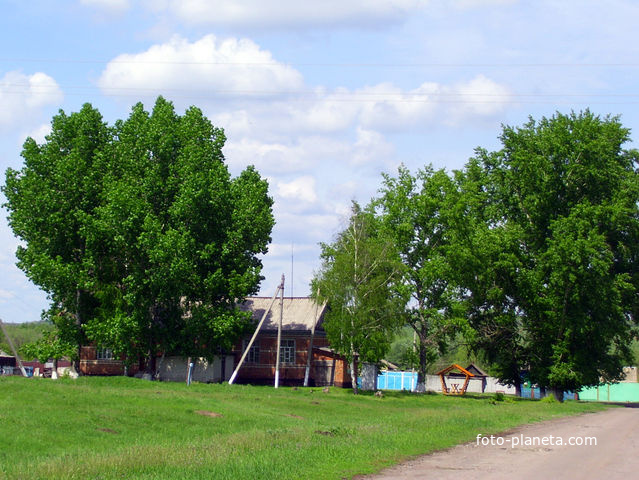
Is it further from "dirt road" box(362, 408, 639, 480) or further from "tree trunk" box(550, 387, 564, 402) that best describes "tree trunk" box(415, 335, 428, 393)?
"dirt road" box(362, 408, 639, 480)

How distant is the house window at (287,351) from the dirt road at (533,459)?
34.1 m

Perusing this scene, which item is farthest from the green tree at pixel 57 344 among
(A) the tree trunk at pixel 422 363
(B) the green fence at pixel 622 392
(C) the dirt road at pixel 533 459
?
(B) the green fence at pixel 622 392

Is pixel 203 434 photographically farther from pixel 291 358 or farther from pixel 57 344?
A: pixel 291 358

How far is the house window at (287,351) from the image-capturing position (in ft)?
188

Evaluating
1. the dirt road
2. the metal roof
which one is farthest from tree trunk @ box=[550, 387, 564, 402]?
the dirt road

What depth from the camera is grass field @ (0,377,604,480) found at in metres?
14.8

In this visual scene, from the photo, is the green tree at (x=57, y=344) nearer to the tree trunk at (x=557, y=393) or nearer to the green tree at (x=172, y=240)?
the green tree at (x=172, y=240)

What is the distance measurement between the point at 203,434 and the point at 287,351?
34.7m

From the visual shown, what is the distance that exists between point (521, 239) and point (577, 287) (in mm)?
5993

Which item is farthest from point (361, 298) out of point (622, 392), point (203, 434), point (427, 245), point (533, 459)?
point (622, 392)

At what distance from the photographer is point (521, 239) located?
5075 centimetres

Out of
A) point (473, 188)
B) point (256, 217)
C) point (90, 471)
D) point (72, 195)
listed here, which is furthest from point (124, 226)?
point (90, 471)

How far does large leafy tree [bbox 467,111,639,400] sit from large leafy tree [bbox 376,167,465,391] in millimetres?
2898

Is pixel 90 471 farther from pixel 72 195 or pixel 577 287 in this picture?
pixel 577 287
